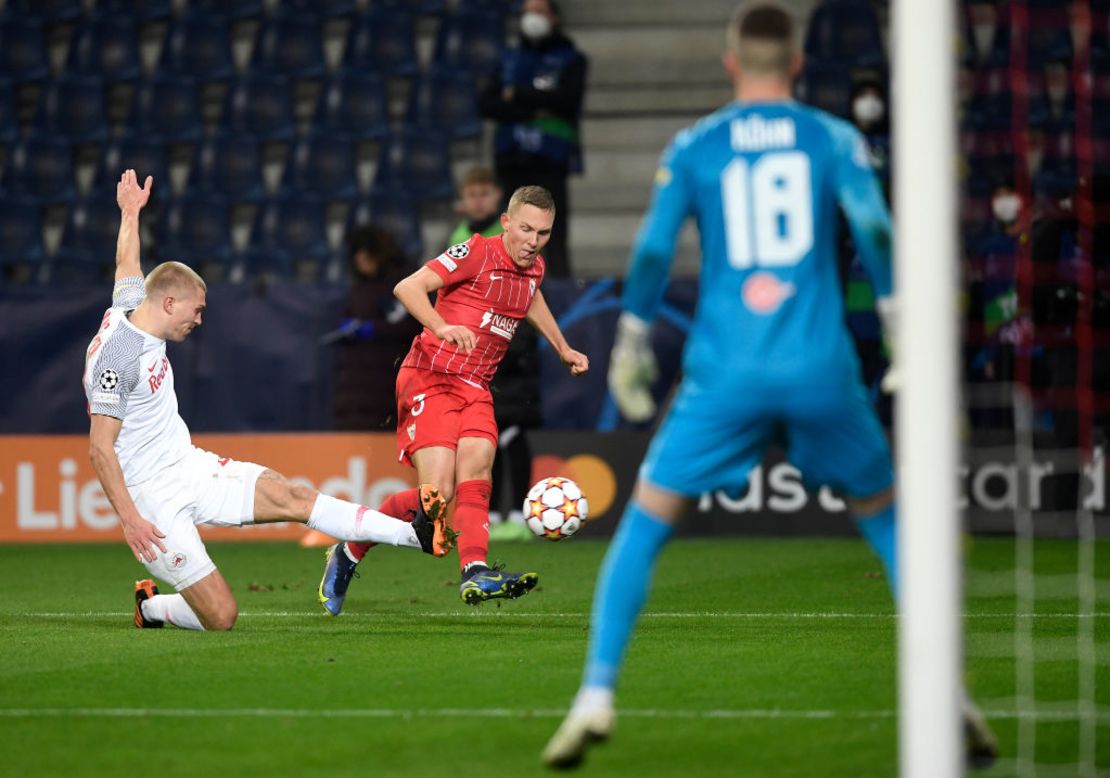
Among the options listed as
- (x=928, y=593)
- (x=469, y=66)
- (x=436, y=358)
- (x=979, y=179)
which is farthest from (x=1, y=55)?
(x=928, y=593)

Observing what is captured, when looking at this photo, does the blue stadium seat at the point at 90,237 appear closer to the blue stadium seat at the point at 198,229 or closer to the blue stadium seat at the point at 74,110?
the blue stadium seat at the point at 198,229

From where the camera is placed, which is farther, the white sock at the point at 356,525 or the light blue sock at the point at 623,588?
the white sock at the point at 356,525

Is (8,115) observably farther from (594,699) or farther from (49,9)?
(594,699)

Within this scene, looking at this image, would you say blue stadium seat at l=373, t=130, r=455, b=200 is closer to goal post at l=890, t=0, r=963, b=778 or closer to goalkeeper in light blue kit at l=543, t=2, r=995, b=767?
goalkeeper in light blue kit at l=543, t=2, r=995, b=767

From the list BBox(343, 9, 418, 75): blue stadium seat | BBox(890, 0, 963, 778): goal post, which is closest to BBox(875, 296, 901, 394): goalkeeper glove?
BBox(890, 0, 963, 778): goal post

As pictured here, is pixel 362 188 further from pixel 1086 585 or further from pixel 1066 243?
pixel 1086 585

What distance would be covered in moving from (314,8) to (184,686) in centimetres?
1112

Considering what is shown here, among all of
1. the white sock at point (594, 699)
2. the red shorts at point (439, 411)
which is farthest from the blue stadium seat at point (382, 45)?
the white sock at point (594, 699)

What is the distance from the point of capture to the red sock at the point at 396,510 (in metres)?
7.80

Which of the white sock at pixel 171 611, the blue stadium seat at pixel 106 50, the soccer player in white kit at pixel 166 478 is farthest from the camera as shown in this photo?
the blue stadium seat at pixel 106 50

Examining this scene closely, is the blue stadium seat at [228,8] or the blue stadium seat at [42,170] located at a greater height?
the blue stadium seat at [228,8]

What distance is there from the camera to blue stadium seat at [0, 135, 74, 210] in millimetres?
15422

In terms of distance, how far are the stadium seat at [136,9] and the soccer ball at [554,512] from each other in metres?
9.52

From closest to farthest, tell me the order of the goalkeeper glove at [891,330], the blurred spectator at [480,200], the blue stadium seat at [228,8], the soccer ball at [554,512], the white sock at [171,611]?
the goalkeeper glove at [891,330] → the white sock at [171,611] → the soccer ball at [554,512] → the blurred spectator at [480,200] → the blue stadium seat at [228,8]
